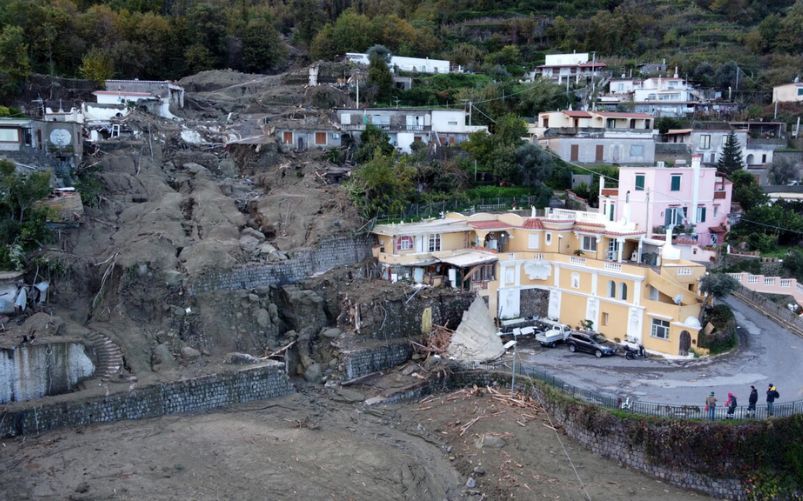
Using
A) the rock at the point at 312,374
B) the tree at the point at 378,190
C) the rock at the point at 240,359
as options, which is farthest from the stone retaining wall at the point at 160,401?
the tree at the point at 378,190

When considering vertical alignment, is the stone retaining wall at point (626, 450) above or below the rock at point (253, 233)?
below

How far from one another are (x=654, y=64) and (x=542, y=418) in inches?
1845

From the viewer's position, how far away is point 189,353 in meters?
23.7

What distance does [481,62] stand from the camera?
62.8 meters

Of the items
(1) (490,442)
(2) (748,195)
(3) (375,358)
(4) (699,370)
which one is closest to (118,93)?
(3) (375,358)

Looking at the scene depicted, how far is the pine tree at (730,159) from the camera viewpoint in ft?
137

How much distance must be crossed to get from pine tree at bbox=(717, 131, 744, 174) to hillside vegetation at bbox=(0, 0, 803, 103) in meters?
17.8

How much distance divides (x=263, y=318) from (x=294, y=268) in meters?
2.85

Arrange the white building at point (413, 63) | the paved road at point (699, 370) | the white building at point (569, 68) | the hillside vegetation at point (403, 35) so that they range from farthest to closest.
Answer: the white building at point (569, 68) < the white building at point (413, 63) < the hillside vegetation at point (403, 35) < the paved road at point (699, 370)

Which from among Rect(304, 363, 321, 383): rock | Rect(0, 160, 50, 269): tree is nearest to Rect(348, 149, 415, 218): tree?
Rect(304, 363, 321, 383): rock

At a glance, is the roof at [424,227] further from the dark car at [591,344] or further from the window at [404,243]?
the dark car at [591,344]

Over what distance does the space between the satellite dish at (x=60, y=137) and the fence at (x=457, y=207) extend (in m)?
13.5

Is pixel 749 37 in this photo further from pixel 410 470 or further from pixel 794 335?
pixel 410 470

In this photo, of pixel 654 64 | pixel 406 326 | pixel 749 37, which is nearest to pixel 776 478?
pixel 406 326
